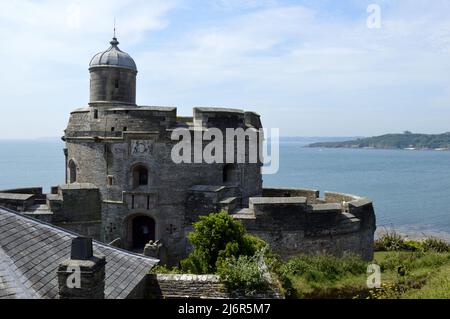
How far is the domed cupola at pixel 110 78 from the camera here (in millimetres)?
21172

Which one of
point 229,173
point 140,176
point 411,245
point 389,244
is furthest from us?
point 389,244

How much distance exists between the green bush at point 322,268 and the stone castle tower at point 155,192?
3.05 metres

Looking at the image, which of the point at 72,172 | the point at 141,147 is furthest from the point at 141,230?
the point at 72,172

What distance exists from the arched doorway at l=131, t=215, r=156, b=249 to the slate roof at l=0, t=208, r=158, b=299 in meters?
10.2

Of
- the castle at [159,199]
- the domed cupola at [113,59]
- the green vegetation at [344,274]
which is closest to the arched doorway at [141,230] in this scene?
the castle at [159,199]

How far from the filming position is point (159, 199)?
19547 mm

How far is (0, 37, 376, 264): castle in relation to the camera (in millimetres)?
18094

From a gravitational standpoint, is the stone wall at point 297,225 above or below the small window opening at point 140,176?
below

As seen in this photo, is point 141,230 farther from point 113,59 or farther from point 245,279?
point 245,279

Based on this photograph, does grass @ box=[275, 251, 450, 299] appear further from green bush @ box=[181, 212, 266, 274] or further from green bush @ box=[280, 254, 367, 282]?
green bush @ box=[181, 212, 266, 274]

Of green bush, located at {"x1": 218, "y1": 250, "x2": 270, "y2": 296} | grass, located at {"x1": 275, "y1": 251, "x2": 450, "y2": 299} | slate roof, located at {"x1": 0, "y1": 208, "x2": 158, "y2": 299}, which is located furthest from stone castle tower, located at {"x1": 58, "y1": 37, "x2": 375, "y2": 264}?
slate roof, located at {"x1": 0, "y1": 208, "x2": 158, "y2": 299}

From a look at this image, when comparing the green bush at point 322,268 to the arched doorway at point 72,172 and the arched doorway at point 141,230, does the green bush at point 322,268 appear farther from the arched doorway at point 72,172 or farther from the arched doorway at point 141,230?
the arched doorway at point 72,172

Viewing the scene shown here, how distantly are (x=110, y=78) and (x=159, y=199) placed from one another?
6113 mm

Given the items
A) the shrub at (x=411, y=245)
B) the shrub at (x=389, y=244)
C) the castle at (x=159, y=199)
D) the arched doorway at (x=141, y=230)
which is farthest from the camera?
the shrub at (x=389, y=244)
